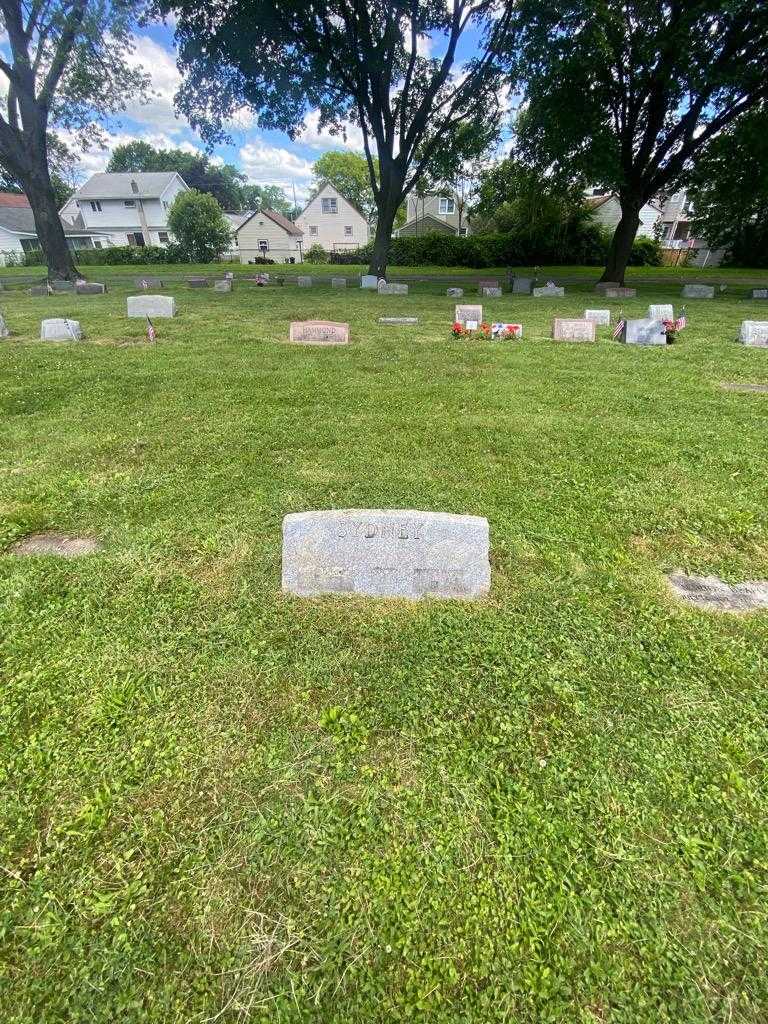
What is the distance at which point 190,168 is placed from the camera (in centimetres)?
8594

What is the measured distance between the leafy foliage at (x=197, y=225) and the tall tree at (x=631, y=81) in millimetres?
31475

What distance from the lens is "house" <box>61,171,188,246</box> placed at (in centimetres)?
5106

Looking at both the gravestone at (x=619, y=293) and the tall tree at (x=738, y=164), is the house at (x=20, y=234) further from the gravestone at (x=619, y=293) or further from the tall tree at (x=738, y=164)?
the tall tree at (x=738, y=164)

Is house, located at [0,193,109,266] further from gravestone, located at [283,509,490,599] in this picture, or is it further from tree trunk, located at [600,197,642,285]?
gravestone, located at [283,509,490,599]

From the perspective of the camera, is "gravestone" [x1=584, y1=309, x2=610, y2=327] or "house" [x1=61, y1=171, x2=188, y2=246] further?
"house" [x1=61, y1=171, x2=188, y2=246]

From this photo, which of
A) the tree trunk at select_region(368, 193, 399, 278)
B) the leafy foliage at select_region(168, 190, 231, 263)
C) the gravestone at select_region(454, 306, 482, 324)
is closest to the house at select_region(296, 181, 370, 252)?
the leafy foliage at select_region(168, 190, 231, 263)

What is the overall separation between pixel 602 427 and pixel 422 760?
4460 mm

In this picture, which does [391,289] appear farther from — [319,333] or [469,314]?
[319,333]

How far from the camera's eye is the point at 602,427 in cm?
522

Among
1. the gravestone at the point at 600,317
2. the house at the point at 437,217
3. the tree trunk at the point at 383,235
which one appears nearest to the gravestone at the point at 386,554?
the gravestone at the point at 600,317

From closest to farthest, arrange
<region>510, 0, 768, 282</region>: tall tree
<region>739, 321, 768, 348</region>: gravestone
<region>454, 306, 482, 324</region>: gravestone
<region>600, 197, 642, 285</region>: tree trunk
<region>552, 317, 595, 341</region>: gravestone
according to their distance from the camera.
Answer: <region>739, 321, 768, 348</region>: gravestone
<region>552, 317, 595, 341</region>: gravestone
<region>454, 306, 482, 324</region>: gravestone
<region>510, 0, 768, 282</region>: tall tree
<region>600, 197, 642, 285</region>: tree trunk

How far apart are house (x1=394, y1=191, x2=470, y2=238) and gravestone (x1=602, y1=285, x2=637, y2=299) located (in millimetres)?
32069

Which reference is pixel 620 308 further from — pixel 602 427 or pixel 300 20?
pixel 300 20

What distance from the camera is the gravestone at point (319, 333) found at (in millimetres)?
8969
